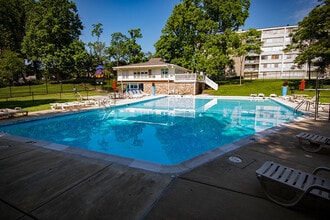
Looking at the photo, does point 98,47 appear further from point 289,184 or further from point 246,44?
point 289,184

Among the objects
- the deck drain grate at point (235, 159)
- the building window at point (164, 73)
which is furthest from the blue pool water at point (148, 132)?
the building window at point (164, 73)

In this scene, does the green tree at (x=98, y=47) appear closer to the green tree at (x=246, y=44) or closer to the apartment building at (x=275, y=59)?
the green tree at (x=246, y=44)

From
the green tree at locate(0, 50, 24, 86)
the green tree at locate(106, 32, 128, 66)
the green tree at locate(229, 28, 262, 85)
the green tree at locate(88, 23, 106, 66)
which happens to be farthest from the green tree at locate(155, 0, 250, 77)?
the green tree at locate(0, 50, 24, 86)

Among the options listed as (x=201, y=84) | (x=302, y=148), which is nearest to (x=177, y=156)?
(x=302, y=148)

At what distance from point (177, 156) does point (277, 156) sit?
3.22m

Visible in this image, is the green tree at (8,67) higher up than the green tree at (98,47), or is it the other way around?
the green tree at (98,47)

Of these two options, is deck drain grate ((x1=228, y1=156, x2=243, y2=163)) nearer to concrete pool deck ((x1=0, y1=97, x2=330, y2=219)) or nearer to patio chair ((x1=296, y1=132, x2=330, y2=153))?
concrete pool deck ((x1=0, y1=97, x2=330, y2=219))

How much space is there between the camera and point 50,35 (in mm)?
35375

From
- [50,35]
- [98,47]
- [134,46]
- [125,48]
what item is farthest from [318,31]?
[98,47]

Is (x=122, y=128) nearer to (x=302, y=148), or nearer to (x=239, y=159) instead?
(x=239, y=159)

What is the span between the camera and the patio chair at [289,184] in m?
2.44

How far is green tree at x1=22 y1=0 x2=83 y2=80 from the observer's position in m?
34.5

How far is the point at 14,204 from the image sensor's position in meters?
2.76

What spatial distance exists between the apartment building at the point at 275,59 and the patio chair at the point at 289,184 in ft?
162
